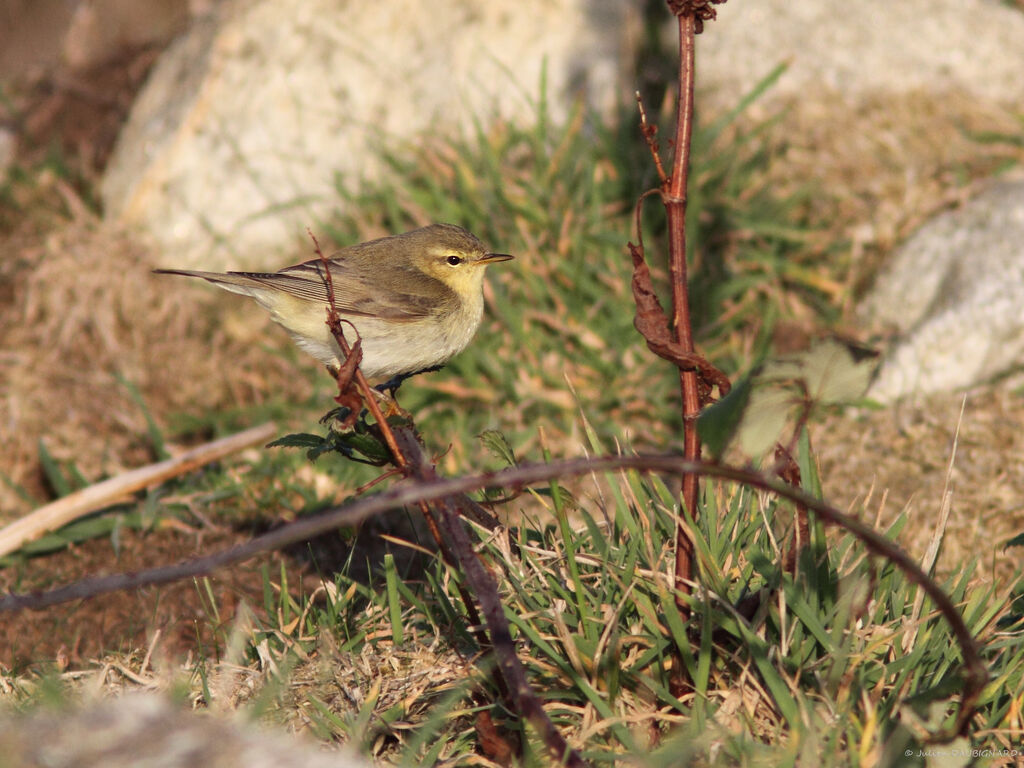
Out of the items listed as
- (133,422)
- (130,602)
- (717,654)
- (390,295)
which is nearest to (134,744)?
(717,654)

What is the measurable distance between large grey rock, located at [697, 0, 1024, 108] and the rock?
5.95m

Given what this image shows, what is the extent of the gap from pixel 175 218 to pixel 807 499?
5901 millimetres

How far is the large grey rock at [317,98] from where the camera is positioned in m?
6.92

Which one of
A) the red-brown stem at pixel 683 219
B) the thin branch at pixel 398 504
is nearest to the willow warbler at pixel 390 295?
the red-brown stem at pixel 683 219

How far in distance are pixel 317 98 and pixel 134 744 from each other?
19.9ft

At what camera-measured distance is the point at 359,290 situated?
4.22m

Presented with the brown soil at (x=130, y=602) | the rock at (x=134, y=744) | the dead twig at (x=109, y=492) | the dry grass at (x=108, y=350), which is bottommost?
the brown soil at (x=130, y=602)

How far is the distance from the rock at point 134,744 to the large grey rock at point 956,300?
4.45m

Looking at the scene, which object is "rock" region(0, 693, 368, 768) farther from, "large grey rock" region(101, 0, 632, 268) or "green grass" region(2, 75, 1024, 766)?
"large grey rock" region(101, 0, 632, 268)

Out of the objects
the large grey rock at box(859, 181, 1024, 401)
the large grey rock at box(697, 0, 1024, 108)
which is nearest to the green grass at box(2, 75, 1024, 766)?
the large grey rock at box(859, 181, 1024, 401)

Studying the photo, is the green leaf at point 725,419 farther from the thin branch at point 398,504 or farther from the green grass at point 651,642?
the green grass at point 651,642

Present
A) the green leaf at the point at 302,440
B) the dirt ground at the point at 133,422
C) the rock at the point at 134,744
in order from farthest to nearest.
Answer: the dirt ground at the point at 133,422, the green leaf at the point at 302,440, the rock at the point at 134,744

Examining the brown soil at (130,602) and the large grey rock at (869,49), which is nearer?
the brown soil at (130,602)

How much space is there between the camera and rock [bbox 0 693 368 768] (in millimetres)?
1641
